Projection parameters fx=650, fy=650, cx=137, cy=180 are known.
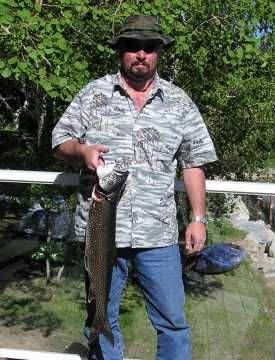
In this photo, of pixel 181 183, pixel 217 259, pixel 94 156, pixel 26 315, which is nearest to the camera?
pixel 94 156

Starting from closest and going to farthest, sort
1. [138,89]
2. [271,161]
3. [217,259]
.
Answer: [138,89]
[217,259]
[271,161]

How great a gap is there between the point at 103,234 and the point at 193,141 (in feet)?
2.00

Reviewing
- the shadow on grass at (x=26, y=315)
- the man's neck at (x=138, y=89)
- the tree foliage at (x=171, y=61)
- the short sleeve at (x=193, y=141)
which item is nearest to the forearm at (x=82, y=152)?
the man's neck at (x=138, y=89)

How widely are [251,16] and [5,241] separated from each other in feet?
13.8

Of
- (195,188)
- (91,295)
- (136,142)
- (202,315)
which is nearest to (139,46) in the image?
(136,142)

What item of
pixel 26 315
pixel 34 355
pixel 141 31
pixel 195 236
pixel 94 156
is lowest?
pixel 34 355

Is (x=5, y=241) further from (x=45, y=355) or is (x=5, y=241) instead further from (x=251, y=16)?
(x=251, y=16)

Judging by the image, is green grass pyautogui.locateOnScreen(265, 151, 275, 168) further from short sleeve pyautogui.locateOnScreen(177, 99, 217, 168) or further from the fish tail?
the fish tail

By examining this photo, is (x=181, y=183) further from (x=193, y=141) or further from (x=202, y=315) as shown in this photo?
(x=202, y=315)

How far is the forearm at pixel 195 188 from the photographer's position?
2904 millimetres

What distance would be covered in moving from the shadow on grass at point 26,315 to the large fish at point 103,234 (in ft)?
3.02

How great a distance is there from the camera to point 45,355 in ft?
10.9

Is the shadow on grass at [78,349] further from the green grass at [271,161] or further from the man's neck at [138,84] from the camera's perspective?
the green grass at [271,161]

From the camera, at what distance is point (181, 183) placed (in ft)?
10.1
